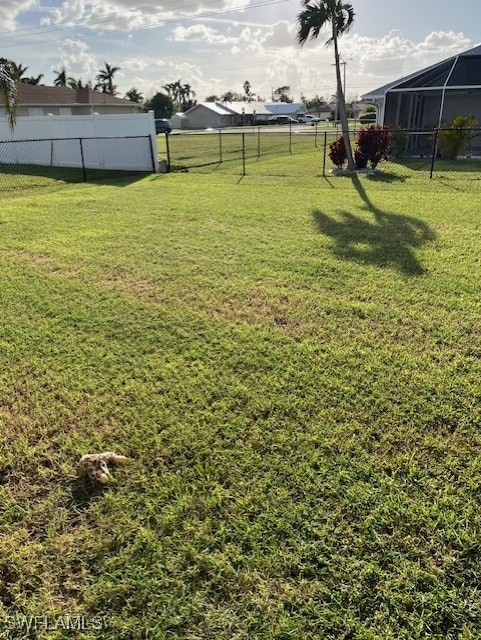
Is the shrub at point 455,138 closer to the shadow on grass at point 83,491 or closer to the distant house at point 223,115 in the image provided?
the shadow on grass at point 83,491

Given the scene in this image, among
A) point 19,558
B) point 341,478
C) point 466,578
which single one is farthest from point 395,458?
point 19,558

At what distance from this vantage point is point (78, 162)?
53.5ft

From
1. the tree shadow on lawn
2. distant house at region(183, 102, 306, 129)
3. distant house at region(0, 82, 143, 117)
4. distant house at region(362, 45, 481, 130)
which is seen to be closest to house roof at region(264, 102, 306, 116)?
distant house at region(183, 102, 306, 129)

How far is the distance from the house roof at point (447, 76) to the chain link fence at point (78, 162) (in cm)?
1021

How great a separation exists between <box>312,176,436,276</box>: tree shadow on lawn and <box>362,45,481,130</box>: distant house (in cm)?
1213

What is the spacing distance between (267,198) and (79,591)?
28.1 feet

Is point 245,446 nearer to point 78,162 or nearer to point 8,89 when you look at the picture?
point 8,89

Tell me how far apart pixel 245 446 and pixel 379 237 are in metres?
4.71

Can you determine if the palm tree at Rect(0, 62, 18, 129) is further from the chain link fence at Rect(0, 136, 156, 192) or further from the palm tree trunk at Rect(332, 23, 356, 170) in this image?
the palm tree trunk at Rect(332, 23, 356, 170)

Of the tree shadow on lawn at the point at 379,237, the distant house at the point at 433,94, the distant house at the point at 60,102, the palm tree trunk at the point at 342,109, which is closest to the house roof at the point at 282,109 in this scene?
the distant house at the point at 60,102

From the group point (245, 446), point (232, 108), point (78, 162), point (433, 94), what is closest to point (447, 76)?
point (433, 94)

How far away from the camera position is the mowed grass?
1.73 m

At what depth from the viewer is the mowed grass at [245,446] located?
173 cm

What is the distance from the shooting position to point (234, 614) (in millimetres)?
1679
